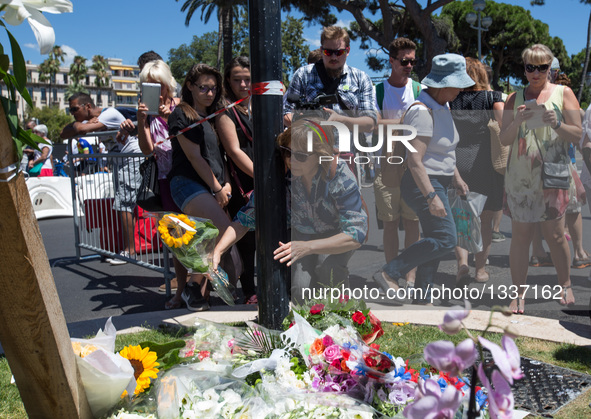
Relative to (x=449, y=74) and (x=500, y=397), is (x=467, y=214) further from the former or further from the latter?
(x=500, y=397)

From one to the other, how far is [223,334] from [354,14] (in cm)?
1602

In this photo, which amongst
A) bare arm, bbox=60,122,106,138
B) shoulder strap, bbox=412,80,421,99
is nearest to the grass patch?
shoulder strap, bbox=412,80,421,99

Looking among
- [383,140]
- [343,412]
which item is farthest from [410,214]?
[343,412]

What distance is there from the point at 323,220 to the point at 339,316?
73 centimetres

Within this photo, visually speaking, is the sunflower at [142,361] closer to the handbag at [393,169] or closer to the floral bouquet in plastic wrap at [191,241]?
the floral bouquet in plastic wrap at [191,241]

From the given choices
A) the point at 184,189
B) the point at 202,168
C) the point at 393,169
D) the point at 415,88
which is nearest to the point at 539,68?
the point at 415,88

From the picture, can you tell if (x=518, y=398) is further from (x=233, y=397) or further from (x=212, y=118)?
(x=212, y=118)

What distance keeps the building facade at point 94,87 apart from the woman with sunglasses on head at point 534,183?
366 ft

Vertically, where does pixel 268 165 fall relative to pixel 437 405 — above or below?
above

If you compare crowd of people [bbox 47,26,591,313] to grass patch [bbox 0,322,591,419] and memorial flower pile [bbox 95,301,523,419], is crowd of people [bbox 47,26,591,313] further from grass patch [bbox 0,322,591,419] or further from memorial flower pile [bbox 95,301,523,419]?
memorial flower pile [bbox 95,301,523,419]

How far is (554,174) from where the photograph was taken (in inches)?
137

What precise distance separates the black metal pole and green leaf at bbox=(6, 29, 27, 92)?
Answer: 1487 millimetres

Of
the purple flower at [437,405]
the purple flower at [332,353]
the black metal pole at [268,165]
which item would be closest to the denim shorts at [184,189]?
the black metal pole at [268,165]

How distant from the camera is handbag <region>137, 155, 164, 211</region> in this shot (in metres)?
4.52
